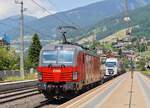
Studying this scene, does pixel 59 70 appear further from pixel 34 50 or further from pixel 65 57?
pixel 34 50

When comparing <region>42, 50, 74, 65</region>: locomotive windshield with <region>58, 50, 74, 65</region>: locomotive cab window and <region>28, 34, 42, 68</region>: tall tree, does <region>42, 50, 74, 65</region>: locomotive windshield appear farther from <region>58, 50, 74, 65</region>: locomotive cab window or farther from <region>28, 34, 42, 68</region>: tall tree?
<region>28, 34, 42, 68</region>: tall tree

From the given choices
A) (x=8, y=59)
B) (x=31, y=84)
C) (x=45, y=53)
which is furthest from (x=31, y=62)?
(x=45, y=53)

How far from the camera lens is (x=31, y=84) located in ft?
163

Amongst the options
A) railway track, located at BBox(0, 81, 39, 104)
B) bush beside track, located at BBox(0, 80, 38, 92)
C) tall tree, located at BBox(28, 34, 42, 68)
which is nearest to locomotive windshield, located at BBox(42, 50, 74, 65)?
railway track, located at BBox(0, 81, 39, 104)

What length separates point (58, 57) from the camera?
87.2 ft

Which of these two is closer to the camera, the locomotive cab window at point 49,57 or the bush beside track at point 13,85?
the locomotive cab window at point 49,57

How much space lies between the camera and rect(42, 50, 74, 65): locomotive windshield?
26344mm

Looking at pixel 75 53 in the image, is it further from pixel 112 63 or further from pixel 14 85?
pixel 112 63

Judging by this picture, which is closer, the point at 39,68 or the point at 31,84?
the point at 39,68

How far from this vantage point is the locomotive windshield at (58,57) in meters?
26.3

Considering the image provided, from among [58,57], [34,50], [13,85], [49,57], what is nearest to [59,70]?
[58,57]

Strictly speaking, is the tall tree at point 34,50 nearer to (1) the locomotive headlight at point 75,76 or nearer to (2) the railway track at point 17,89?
(2) the railway track at point 17,89

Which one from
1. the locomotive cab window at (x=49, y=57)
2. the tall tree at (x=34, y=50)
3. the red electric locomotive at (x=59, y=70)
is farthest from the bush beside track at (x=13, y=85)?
the tall tree at (x=34, y=50)

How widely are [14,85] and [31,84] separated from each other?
23.5 feet
